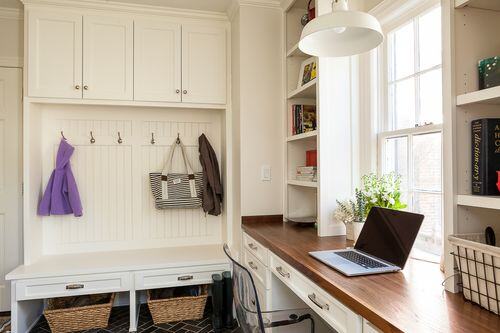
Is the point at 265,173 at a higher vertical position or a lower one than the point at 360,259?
higher

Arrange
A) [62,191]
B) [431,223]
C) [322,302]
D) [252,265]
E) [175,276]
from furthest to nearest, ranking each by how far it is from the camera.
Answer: [62,191] → [175,276] → [252,265] → [431,223] → [322,302]

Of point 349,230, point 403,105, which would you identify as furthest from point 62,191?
point 403,105

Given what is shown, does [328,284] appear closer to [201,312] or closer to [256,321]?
[256,321]

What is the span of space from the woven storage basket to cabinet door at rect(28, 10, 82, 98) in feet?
8.58

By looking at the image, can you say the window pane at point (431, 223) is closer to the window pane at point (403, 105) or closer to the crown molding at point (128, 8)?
the window pane at point (403, 105)

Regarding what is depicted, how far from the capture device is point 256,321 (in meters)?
1.39

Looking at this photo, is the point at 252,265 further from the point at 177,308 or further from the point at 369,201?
the point at 369,201

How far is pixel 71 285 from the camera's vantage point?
241 centimetres

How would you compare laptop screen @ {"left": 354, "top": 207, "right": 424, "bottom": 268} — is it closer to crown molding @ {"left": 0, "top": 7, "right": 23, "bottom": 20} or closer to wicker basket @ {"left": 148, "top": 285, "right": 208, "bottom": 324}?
wicker basket @ {"left": 148, "top": 285, "right": 208, "bottom": 324}

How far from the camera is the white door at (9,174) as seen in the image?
2.74 metres

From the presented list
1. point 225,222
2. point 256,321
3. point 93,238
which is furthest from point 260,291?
point 93,238

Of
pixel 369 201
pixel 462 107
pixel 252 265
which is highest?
pixel 462 107

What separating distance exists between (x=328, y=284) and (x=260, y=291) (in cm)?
96

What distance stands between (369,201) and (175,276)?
5.23 feet
